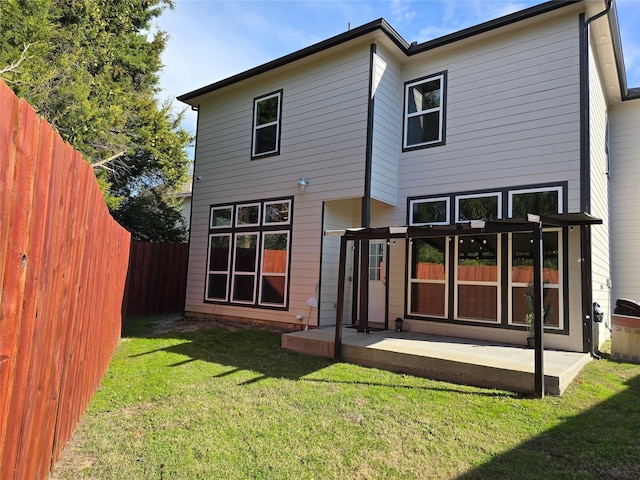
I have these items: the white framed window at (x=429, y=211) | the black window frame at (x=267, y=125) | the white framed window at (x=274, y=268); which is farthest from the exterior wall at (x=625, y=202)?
the black window frame at (x=267, y=125)

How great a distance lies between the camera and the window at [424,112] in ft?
25.9

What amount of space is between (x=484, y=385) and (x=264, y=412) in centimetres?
256

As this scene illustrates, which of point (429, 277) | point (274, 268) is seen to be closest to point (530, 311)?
point (429, 277)

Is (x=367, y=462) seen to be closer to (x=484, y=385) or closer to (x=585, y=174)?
(x=484, y=385)

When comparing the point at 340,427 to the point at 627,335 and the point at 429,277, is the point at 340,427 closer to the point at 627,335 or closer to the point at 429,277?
the point at 429,277

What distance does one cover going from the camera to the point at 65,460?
285cm

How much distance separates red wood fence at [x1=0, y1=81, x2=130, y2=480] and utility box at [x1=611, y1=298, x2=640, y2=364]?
6.88 m

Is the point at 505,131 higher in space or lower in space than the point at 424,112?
lower

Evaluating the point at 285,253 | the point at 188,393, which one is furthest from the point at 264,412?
the point at 285,253

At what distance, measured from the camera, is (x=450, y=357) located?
17.1ft

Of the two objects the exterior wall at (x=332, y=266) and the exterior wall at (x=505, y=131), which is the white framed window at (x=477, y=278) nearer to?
the exterior wall at (x=505, y=131)

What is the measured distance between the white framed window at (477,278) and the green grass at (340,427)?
1.81 meters

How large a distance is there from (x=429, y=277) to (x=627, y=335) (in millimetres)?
2988

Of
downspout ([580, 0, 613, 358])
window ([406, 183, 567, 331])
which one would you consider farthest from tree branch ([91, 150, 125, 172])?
downspout ([580, 0, 613, 358])
